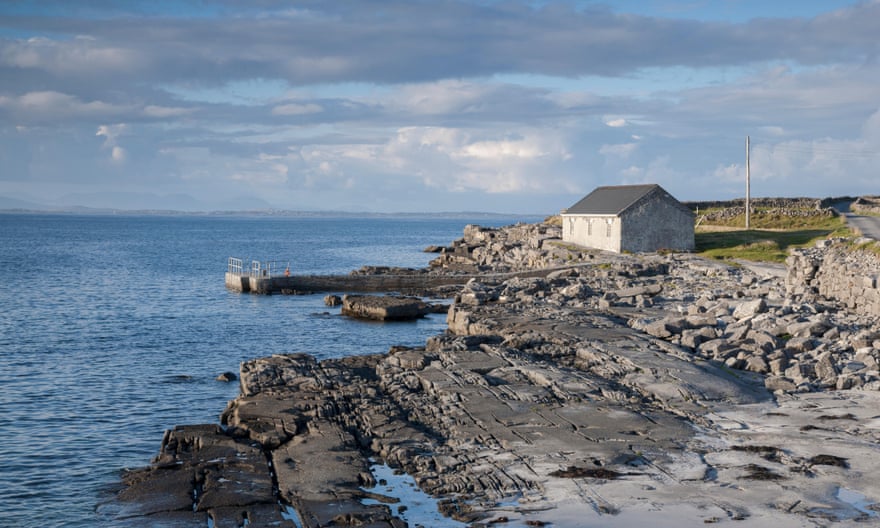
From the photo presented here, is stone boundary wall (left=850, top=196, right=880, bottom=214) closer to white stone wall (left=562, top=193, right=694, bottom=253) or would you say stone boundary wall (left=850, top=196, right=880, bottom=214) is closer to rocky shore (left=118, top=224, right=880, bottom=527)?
white stone wall (left=562, top=193, right=694, bottom=253)

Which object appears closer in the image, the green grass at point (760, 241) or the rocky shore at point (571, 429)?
the rocky shore at point (571, 429)

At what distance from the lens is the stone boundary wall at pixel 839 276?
99.1 ft

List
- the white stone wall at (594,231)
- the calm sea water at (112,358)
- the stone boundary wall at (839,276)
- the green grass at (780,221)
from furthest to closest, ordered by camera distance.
Answer: 1. the green grass at (780,221)
2. the white stone wall at (594,231)
3. the stone boundary wall at (839,276)
4. the calm sea water at (112,358)

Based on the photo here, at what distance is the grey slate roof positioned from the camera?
62.1 meters

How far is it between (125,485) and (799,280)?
2944cm

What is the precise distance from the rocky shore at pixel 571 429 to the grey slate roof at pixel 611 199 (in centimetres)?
2845

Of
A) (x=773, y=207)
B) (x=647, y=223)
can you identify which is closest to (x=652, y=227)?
(x=647, y=223)

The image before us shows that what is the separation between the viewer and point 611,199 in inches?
2616

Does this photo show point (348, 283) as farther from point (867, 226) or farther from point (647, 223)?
point (867, 226)

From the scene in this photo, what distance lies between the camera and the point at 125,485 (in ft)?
58.5

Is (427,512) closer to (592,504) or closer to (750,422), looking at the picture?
(592,504)

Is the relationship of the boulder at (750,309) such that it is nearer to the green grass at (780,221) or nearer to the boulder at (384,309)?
the boulder at (384,309)

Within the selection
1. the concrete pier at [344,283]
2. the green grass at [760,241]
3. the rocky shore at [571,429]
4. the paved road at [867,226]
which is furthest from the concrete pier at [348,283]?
the rocky shore at [571,429]

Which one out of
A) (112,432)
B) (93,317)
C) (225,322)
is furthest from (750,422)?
(93,317)
